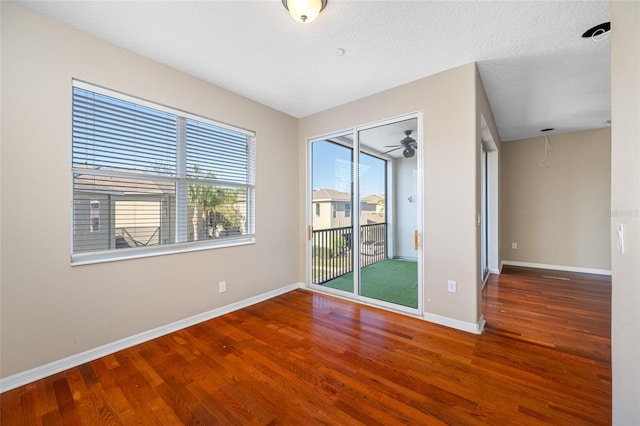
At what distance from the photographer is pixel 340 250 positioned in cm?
376

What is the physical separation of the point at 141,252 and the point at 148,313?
570 mm

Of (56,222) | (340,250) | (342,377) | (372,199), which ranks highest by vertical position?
(372,199)

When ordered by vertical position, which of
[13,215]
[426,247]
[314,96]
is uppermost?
[314,96]

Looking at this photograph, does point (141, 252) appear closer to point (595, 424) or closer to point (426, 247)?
point (426, 247)

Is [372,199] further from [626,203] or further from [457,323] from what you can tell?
[626,203]

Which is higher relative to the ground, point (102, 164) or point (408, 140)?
point (408, 140)

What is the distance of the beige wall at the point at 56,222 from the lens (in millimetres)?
1749

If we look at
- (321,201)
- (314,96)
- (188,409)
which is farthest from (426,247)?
(188,409)

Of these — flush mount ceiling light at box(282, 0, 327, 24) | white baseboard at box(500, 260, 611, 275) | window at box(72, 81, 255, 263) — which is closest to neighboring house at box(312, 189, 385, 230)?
window at box(72, 81, 255, 263)

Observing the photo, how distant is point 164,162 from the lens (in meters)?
2.55

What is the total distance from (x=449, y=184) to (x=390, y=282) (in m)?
1.43

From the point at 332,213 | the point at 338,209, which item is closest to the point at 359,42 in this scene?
the point at 338,209

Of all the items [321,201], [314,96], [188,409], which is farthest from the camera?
[321,201]

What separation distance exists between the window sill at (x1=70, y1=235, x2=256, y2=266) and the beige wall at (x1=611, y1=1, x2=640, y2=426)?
3046mm
